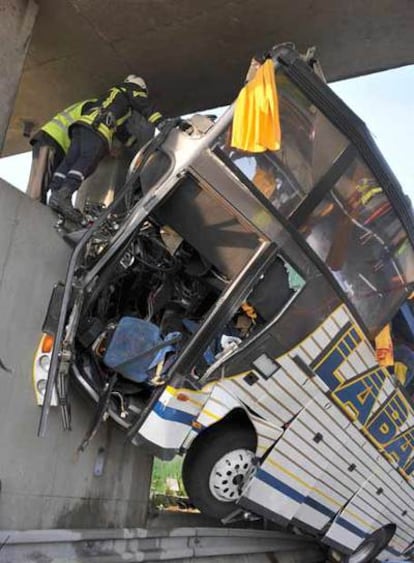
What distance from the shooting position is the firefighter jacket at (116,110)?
396cm

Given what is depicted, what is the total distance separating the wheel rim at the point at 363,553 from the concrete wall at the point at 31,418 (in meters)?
2.66

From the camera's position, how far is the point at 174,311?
363 cm

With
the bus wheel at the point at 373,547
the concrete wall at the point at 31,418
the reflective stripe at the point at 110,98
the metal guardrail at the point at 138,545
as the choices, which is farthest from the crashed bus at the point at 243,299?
the bus wheel at the point at 373,547

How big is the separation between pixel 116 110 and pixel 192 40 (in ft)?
4.66

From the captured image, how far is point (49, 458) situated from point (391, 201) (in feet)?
8.77

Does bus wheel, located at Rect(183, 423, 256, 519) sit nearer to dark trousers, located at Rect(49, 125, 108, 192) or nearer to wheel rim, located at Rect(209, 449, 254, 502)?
wheel rim, located at Rect(209, 449, 254, 502)

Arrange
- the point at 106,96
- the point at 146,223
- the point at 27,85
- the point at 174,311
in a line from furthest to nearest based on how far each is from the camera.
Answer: the point at 27,85 < the point at 106,96 < the point at 174,311 < the point at 146,223

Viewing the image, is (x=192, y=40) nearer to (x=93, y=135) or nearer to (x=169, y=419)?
(x=93, y=135)

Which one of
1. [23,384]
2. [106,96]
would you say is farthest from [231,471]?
[106,96]

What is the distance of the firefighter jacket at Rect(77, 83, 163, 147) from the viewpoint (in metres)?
3.96

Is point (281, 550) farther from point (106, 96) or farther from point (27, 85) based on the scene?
point (27, 85)

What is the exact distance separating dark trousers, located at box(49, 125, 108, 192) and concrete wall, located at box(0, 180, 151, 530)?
56cm

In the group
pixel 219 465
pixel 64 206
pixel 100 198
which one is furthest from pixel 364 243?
pixel 100 198

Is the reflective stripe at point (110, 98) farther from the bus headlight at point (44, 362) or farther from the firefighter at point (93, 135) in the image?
the bus headlight at point (44, 362)
